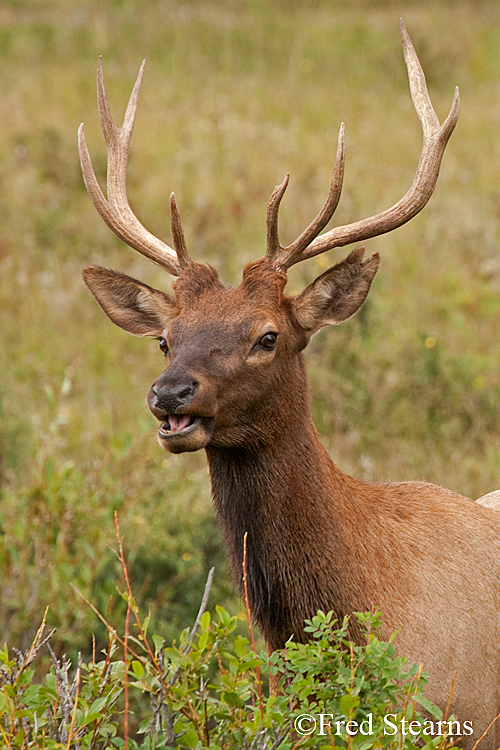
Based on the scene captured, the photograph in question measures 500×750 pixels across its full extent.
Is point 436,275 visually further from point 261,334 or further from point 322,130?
point 261,334

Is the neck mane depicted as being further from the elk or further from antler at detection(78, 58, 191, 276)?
antler at detection(78, 58, 191, 276)

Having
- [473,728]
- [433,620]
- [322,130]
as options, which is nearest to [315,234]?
[433,620]

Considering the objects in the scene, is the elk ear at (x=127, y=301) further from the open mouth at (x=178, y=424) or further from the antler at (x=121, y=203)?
the open mouth at (x=178, y=424)

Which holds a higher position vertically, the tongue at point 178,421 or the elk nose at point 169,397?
the elk nose at point 169,397

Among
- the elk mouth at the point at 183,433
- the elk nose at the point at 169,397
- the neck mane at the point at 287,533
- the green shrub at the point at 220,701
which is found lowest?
the green shrub at the point at 220,701

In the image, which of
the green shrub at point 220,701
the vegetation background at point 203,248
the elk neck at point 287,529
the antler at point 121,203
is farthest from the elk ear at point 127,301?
the green shrub at point 220,701

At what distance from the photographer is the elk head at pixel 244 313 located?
126 inches

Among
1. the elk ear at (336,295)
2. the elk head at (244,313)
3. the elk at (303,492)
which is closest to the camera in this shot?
the elk head at (244,313)

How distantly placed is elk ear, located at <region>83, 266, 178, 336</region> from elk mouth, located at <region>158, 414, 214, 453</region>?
0.90m

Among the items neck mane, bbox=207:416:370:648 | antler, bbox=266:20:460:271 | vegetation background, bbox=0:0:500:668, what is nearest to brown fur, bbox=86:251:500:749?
neck mane, bbox=207:416:370:648

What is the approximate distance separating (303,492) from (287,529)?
0.15 m

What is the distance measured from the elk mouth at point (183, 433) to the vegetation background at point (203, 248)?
1.42 metres

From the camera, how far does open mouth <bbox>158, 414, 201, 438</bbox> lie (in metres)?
3.12

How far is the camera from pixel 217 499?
3.54 meters
